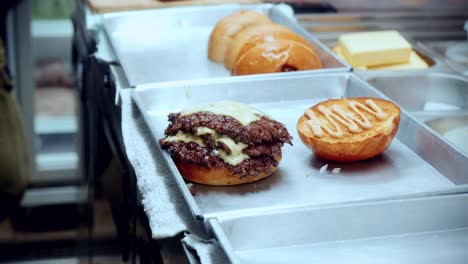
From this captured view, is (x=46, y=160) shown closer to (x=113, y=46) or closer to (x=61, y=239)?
(x=61, y=239)

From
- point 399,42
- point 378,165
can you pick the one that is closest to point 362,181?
point 378,165

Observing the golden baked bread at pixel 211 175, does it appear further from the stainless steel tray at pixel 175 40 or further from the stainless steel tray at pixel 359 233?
the stainless steel tray at pixel 175 40

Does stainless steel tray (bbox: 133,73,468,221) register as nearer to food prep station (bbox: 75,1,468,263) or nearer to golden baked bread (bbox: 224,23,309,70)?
food prep station (bbox: 75,1,468,263)

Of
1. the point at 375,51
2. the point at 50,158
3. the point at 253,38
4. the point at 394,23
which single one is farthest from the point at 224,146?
the point at 50,158

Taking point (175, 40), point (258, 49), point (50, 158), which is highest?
point (258, 49)

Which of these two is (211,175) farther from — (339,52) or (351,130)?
(339,52)

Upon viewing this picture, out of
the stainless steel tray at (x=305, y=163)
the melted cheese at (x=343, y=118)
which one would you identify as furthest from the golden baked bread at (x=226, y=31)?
the melted cheese at (x=343, y=118)

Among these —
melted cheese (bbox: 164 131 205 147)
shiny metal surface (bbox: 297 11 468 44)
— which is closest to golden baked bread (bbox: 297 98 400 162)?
melted cheese (bbox: 164 131 205 147)
